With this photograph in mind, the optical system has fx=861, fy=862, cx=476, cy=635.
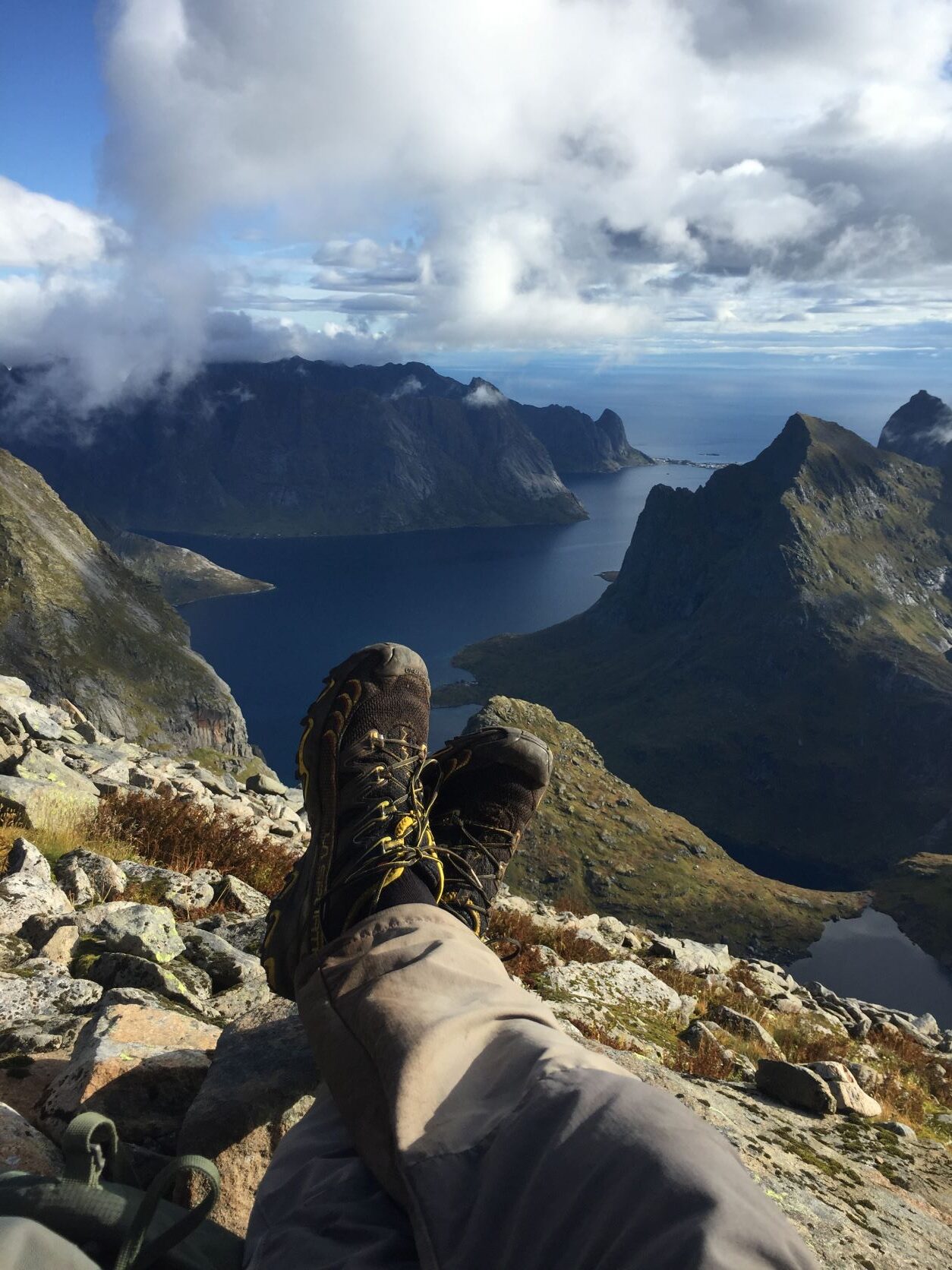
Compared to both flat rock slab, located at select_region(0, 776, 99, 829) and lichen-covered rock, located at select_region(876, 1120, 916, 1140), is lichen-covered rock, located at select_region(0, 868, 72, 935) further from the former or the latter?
lichen-covered rock, located at select_region(876, 1120, 916, 1140)

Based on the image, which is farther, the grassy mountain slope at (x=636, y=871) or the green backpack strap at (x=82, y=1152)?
the grassy mountain slope at (x=636, y=871)

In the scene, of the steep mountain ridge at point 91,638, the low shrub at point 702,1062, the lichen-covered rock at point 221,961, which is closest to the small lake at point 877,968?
the steep mountain ridge at point 91,638

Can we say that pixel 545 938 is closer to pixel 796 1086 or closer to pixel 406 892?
pixel 796 1086

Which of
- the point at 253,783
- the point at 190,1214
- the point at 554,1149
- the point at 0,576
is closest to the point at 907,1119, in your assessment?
the point at 554,1149

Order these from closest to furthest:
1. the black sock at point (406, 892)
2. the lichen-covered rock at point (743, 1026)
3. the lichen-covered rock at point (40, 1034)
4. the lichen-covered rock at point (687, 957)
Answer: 1. the lichen-covered rock at point (40, 1034)
2. the black sock at point (406, 892)
3. the lichen-covered rock at point (743, 1026)
4. the lichen-covered rock at point (687, 957)

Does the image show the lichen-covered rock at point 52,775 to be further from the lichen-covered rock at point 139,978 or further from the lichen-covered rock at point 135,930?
the lichen-covered rock at point 139,978

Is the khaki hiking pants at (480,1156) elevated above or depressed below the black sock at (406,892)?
above

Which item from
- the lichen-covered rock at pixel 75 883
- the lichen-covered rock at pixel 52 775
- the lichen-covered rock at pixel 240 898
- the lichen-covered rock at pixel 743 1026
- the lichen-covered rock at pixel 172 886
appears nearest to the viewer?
the lichen-covered rock at pixel 75 883

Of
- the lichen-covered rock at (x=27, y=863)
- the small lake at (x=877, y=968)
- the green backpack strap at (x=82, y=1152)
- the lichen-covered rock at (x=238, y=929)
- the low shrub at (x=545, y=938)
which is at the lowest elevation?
the small lake at (x=877, y=968)
